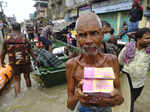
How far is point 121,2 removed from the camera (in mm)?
8266

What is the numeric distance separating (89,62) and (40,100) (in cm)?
289

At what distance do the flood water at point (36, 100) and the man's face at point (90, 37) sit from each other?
8.19ft

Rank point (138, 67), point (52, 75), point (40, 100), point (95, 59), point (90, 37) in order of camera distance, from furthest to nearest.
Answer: point (52, 75) → point (40, 100) → point (138, 67) → point (95, 59) → point (90, 37)

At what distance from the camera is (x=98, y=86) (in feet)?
3.08

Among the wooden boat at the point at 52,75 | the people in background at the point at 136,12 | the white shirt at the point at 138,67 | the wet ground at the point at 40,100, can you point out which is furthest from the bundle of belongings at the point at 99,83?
the people in background at the point at 136,12

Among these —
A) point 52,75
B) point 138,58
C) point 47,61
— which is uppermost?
point 138,58

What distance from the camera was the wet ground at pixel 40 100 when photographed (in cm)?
313

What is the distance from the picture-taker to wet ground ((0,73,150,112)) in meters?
3.13

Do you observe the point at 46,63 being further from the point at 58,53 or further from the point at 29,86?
the point at 58,53

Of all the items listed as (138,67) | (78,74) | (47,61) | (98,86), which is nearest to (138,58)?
(138,67)

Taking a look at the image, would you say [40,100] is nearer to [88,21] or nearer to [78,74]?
[78,74]

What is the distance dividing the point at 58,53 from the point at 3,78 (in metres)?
2.41

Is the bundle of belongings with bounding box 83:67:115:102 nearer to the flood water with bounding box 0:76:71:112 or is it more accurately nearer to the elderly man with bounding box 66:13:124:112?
the elderly man with bounding box 66:13:124:112

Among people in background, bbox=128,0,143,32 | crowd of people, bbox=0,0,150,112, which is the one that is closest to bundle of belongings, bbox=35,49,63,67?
crowd of people, bbox=0,0,150,112
